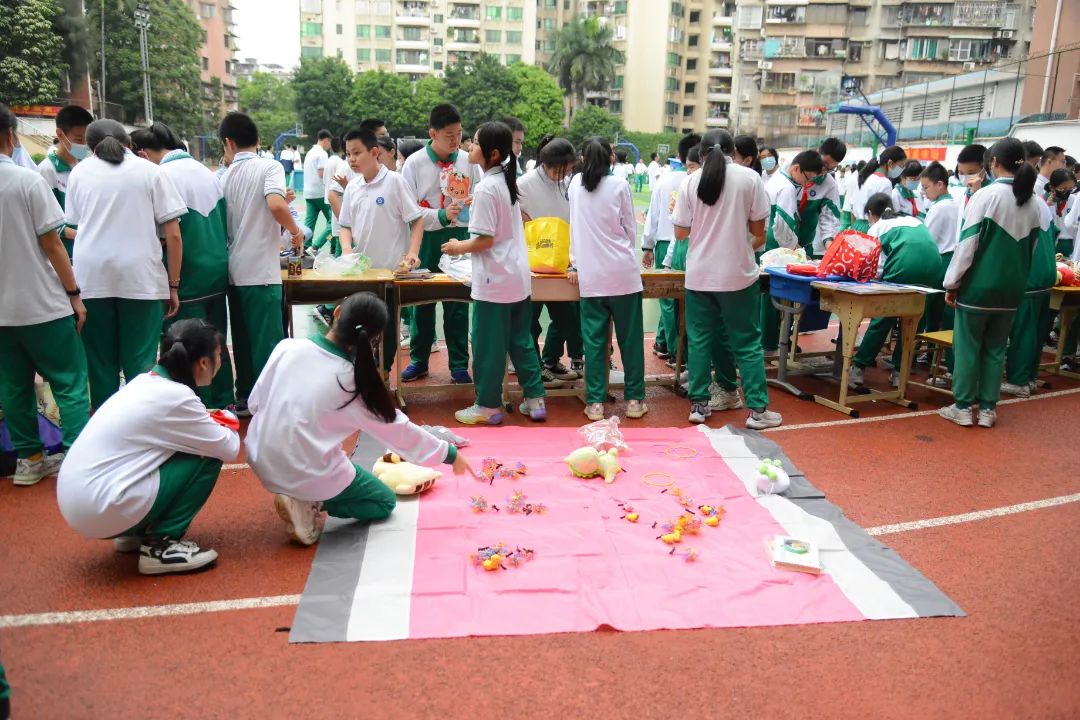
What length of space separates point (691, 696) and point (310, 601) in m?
1.43

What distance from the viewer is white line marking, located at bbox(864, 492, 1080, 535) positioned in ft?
12.4

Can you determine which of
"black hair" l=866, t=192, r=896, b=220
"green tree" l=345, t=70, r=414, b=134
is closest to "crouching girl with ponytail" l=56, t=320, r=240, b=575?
"black hair" l=866, t=192, r=896, b=220

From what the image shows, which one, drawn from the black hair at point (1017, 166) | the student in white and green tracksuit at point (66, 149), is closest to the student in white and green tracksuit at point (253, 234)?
the student in white and green tracksuit at point (66, 149)

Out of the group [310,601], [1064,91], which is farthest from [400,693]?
[1064,91]

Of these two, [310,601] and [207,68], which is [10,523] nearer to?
[310,601]

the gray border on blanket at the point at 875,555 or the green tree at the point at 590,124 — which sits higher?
the green tree at the point at 590,124

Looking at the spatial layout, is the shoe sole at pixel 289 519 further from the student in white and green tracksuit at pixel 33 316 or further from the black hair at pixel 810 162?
the black hair at pixel 810 162

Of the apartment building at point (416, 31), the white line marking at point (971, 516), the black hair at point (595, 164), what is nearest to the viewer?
the white line marking at point (971, 516)

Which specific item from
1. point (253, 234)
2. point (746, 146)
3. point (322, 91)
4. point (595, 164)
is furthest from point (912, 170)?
point (322, 91)

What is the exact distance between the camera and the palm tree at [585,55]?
5247 cm

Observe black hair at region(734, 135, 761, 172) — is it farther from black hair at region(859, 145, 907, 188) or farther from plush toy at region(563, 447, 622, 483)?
black hair at region(859, 145, 907, 188)

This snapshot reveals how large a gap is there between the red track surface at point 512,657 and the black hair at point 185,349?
2.76 ft

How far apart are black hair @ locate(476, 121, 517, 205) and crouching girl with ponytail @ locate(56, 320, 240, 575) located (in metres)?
2.13

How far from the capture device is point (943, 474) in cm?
448
